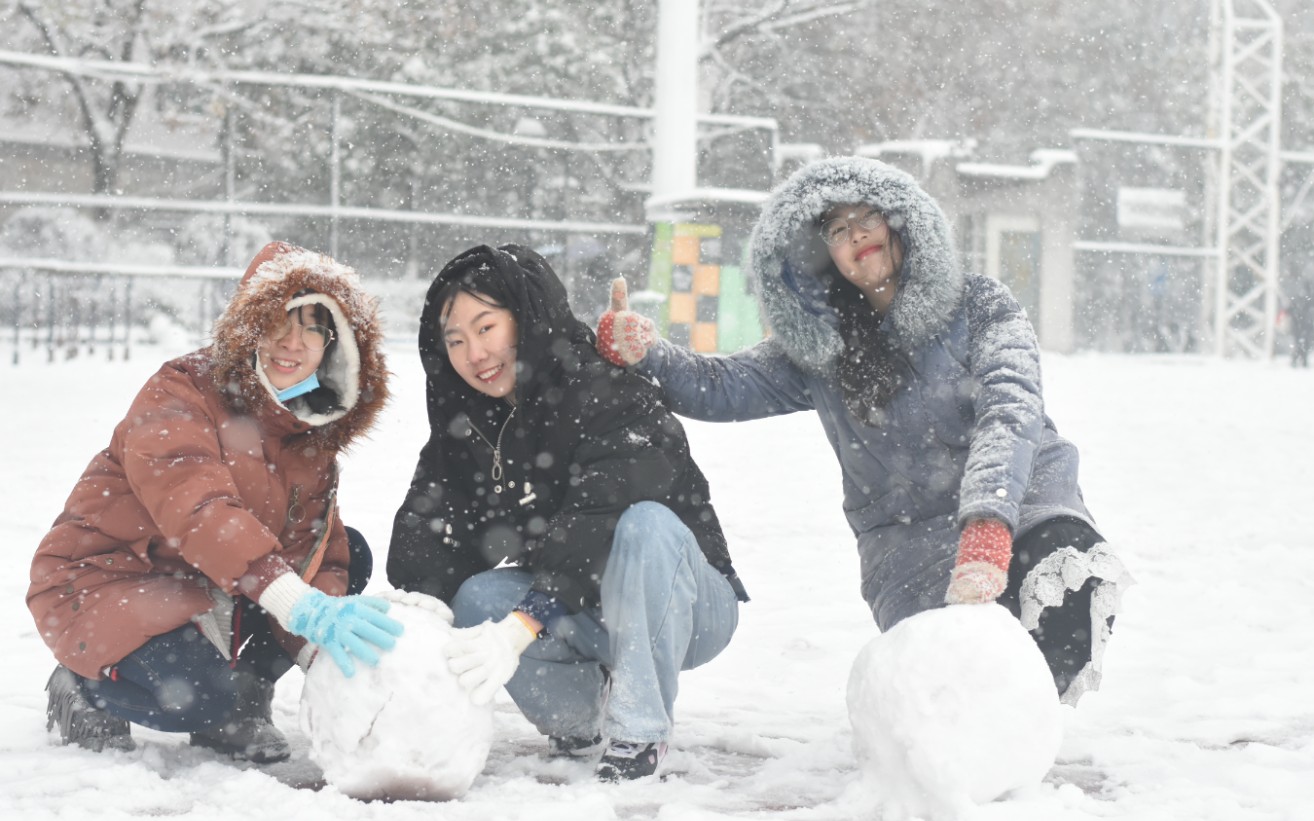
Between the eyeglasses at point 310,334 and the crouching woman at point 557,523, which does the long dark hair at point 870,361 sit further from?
the eyeglasses at point 310,334

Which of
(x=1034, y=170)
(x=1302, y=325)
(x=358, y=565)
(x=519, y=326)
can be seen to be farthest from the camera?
(x=1302, y=325)

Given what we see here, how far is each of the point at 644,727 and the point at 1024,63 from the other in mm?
19564

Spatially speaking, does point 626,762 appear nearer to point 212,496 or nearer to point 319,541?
point 319,541

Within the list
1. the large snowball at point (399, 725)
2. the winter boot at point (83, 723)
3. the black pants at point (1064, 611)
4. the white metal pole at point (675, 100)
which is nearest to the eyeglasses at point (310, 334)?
the large snowball at point (399, 725)

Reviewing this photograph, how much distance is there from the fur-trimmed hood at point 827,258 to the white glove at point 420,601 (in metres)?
0.97

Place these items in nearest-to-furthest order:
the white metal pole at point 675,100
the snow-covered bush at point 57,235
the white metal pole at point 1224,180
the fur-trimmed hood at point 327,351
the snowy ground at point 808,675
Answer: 1. the snowy ground at point 808,675
2. the fur-trimmed hood at point 327,351
3. the white metal pole at point 675,100
4. the snow-covered bush at point 57,235
5. the white metal pole at point 1224,180

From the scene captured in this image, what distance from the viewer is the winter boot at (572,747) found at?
269 centimetres

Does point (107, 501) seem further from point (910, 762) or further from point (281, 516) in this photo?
point (910, 762)

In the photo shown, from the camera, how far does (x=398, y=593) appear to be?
2.48 metres

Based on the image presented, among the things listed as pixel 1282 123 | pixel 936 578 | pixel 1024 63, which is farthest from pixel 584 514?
pixel 1282 123

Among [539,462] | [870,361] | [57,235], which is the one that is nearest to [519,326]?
[539,462]

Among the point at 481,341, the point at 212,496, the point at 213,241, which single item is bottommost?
the point at 212,496

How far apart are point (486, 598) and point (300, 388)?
22.0 inches

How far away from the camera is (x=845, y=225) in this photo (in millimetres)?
2896
